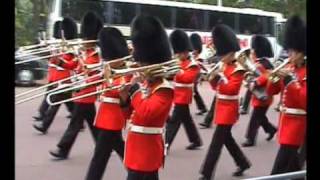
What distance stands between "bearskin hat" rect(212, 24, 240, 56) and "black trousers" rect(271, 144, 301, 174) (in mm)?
1483

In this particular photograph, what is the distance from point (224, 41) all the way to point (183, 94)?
36.3 inches

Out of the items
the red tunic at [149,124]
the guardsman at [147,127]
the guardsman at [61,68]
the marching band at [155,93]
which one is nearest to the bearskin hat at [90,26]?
the marching band at [155,93]

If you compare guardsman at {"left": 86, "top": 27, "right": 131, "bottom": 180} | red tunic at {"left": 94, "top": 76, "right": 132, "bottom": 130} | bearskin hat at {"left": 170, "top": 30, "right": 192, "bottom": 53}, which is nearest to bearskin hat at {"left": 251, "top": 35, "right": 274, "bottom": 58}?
bearskin hat at {"left": 170, "top": 30, "right": 192, "bottom": 53}

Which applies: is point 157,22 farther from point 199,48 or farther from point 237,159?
point 199,48

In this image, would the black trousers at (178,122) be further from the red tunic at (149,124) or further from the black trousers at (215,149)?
the red tunic at (149,124)

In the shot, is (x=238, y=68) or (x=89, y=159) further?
(x=89, y=159)

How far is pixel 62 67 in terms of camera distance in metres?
6.45

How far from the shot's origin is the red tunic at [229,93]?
461cm

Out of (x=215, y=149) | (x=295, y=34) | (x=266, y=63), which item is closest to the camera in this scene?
(x=295, y=34)

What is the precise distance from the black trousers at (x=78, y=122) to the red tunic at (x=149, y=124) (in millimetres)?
1919

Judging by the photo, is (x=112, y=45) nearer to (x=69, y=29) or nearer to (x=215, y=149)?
(x=215, y=149)

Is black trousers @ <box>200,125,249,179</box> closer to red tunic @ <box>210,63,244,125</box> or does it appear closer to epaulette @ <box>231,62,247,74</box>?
red tunic @ <box>210,63,244,125</box>

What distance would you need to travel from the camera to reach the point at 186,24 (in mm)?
17484

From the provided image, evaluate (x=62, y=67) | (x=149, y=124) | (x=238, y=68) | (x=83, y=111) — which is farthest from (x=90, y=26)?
(x=149, y=124)
